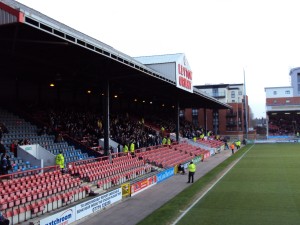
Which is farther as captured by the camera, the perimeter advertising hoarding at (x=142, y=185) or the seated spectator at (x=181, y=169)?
the seated spectator at (x=181, y=169)

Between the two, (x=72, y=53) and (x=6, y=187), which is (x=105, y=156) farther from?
(x=6, y=187)

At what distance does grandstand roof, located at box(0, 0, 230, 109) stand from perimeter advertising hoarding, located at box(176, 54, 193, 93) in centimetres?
253

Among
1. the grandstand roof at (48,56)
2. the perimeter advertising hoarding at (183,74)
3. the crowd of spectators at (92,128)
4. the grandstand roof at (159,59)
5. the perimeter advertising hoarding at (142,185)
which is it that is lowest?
the perimeter advertising hoarding at (142,185)

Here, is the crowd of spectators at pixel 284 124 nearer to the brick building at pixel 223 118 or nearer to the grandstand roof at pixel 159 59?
the brick building at pixel 223 118

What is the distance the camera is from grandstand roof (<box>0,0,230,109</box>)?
14.2m

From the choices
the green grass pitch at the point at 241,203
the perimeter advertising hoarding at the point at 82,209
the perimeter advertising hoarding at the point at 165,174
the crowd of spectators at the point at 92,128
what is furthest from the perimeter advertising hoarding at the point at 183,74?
the perimeter advertising hoarding at the point at 82,209

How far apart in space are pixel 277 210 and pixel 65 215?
379 inches

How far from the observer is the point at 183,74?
3953 centimetres

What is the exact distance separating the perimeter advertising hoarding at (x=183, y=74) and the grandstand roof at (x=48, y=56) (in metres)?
2.53

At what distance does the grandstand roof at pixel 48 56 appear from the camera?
1420cm

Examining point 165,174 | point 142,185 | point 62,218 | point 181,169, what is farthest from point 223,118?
point 62,218

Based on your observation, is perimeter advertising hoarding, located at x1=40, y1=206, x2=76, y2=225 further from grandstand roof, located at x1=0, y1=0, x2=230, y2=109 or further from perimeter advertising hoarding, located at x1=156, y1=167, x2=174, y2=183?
perimeter advertising hoarding, located at x1=156, y1=167, x2=174, y2=183

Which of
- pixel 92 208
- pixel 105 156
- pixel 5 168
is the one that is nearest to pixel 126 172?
pixel 105 156

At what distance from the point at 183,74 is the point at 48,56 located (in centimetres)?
2140
